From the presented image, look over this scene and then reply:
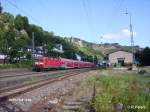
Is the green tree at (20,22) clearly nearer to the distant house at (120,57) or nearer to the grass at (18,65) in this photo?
the distant house at (120,57)

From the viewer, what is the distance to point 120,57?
13800 centimetres

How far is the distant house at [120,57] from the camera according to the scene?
13514 cm

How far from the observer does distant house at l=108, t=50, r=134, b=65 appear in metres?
135

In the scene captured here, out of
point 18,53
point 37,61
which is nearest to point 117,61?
point 18,53

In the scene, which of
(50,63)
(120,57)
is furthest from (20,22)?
(50,63)

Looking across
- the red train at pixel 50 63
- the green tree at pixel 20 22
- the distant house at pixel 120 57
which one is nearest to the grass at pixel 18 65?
the red train at pixel 50 63

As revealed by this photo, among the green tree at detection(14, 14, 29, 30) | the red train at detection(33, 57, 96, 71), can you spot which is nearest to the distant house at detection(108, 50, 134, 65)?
the green tree at detection(14, 14, 29, 30)

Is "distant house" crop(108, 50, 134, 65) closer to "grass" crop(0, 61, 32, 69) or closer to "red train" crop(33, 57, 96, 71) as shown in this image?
"red train" crop(33, 57, 96, 71)

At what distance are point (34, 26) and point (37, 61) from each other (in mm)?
117315

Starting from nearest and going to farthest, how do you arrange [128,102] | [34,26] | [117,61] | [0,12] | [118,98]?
[128,102]
[118,98]
[0,12]
[117,61]
[34,26]

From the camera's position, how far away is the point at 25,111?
12.0 m

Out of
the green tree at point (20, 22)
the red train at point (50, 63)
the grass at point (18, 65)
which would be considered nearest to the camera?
the red train at point (50, 63)

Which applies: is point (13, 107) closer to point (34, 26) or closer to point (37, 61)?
point (37, 61)

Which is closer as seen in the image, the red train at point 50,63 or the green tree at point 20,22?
the red train at point 50,63
